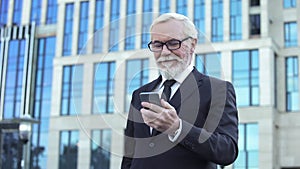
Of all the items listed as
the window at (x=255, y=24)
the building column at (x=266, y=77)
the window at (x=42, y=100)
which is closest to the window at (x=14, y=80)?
the window at (x=42, y=100)

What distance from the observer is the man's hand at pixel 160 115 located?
2549 mm

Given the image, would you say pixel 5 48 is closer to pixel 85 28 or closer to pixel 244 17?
pixel 85 28

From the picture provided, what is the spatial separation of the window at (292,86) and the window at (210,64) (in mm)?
43771

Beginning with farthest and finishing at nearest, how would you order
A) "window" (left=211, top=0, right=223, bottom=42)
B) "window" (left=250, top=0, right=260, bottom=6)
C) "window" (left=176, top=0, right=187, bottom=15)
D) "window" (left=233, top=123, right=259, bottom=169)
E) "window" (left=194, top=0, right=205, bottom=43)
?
"window" (left=176, top=0, right=187, bottom=15), "window" (left=194, top=0, right=205, bottom=43), "window" (left=211, top=0, right=223, bottom=42), "window" (left=250, top=0, right=260, bottom=6), "window" (left=233, top=123, right=259, bottom=169)

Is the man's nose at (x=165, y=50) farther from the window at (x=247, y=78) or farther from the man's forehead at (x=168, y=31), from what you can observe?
the window at (x=247, y=78)

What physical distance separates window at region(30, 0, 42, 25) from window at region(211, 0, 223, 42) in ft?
56.2

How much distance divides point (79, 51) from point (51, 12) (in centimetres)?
1686

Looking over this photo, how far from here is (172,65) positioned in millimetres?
2979

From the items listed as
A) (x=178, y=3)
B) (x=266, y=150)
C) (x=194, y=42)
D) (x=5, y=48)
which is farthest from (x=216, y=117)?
(x=5, y=48)

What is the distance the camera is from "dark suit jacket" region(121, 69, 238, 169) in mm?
2797

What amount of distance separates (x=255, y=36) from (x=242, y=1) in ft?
9.09

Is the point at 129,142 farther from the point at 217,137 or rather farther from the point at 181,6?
the point at 181,6

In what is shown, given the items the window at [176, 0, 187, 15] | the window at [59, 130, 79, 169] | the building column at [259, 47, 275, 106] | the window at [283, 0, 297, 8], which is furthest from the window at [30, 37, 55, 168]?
the window at [283, 0, 297, 8]

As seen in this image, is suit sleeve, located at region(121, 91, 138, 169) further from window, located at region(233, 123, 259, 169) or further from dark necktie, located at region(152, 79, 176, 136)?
window, located at region(233, 123, 259, 169)
